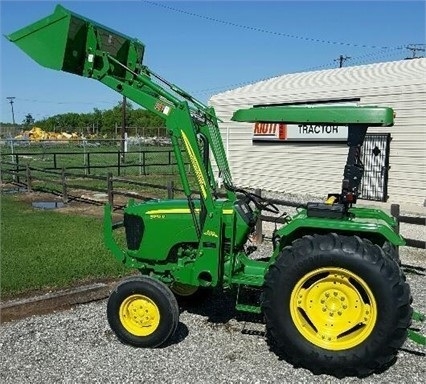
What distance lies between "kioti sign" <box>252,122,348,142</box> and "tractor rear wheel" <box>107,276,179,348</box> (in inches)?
400

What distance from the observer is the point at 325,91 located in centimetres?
1534

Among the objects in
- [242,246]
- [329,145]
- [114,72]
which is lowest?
[242,246]

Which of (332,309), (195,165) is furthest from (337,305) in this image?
(195,165)

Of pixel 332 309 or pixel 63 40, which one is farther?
pixel 63 40

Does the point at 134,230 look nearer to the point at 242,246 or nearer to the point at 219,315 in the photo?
the point at 242,246

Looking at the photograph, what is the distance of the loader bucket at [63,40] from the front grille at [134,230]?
1.49 m

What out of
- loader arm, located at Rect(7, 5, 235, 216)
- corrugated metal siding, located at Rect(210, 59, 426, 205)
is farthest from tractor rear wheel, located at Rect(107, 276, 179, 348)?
corrugated metal siding, located at Rect(210, 59, 426, 205)

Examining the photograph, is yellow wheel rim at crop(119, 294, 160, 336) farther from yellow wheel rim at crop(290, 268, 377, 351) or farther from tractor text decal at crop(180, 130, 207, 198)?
yellow wheel rim at crop(290, 268, 377, 351)

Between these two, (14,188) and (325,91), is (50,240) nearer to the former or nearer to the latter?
(14,188)

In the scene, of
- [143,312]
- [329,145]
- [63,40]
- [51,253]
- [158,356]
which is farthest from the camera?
[329,145]

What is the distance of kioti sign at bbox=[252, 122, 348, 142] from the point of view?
1474cm

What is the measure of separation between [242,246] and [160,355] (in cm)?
128

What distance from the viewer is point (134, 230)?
4930mm

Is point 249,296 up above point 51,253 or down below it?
above
